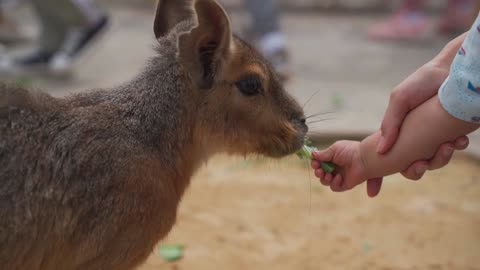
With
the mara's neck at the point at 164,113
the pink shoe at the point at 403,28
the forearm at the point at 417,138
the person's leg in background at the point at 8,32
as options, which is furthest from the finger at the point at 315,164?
the person's leg in background at the point at 8,32

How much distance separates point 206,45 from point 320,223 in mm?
1529

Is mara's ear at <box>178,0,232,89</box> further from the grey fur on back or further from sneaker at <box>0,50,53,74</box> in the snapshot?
sneaker at <box>0,50,53,74</box>

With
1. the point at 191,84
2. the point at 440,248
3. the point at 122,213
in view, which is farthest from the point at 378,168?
the point at 440,248

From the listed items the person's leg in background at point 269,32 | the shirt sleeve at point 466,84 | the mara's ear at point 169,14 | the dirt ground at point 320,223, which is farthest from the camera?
the person's leg in background at point 269,32

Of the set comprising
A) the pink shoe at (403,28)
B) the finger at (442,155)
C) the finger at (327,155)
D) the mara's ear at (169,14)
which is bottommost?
the pink shoe at (403,28)

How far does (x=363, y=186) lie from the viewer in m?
3.64

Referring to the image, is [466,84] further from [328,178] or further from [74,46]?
[74,46]

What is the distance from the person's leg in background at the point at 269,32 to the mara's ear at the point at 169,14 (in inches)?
119

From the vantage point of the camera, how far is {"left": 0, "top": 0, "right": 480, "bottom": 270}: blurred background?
3.02 metres

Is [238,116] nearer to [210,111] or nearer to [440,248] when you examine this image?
[210,111]

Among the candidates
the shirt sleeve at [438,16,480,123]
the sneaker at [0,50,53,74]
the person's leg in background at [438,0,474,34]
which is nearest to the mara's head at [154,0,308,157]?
the shirt sleeve at [438,16,480,123]

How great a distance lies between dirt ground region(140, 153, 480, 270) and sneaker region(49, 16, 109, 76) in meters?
2.33

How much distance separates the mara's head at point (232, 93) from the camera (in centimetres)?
201

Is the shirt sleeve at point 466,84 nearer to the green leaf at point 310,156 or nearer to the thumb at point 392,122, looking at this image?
the thumb at point 392,122
